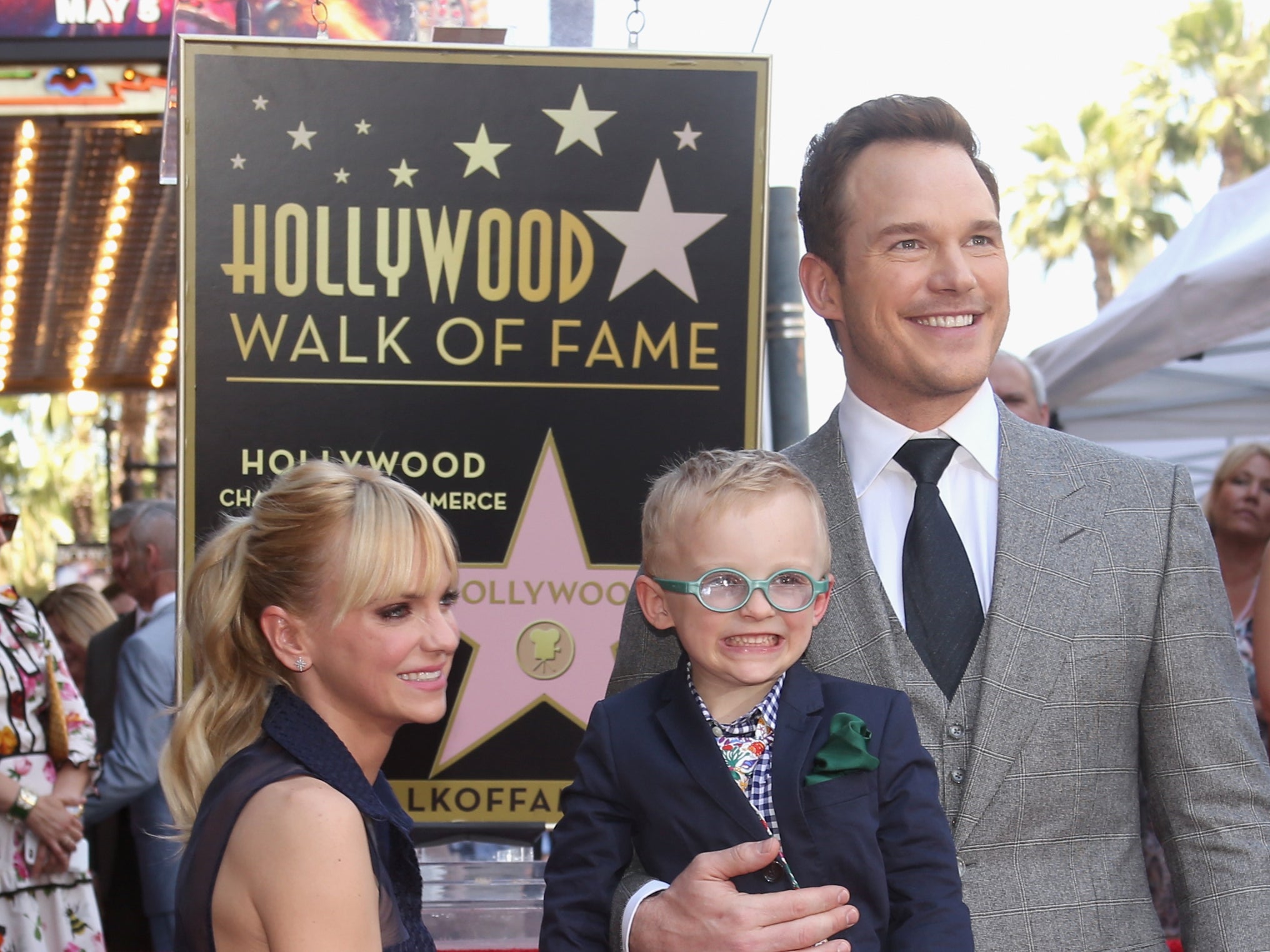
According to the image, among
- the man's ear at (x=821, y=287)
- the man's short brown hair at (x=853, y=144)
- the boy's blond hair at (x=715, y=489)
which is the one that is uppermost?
the man's short brown hair at (x=853, y=144)

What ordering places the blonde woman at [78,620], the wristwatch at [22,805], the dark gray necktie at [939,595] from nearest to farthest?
the dark gray necktie at [939,595] < the wristwatch at [22,805] < the blonde woman at [78,620]

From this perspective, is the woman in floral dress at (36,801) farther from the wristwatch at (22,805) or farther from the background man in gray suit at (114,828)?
the background man in gray suit at (114,828)

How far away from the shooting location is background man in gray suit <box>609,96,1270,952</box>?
1.80 meters

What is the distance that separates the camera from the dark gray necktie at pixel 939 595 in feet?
6.26

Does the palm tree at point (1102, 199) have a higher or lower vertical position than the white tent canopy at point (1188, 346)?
higher

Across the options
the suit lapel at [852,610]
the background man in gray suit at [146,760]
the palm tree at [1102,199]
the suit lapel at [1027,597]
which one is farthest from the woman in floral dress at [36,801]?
the palm tree at [1102,199]

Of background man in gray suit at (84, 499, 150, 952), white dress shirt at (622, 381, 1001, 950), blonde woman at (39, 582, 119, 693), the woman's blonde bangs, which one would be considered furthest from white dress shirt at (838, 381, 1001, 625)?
blonde woman at (39, 582, 119, 693)

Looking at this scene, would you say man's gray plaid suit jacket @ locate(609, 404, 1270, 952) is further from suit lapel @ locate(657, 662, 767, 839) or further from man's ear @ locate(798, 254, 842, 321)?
man's ear @ locate(798, 254, 842, 321)

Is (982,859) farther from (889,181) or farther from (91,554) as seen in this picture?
(91,554)

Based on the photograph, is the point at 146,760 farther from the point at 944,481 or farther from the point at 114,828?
the point at 944,481

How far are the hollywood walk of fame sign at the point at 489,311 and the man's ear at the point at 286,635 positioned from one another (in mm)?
869

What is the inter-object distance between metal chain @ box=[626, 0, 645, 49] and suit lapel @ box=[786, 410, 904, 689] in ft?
4.43

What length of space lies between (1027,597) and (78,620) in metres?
6.14

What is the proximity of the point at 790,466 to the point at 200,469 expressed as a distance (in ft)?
4.85
